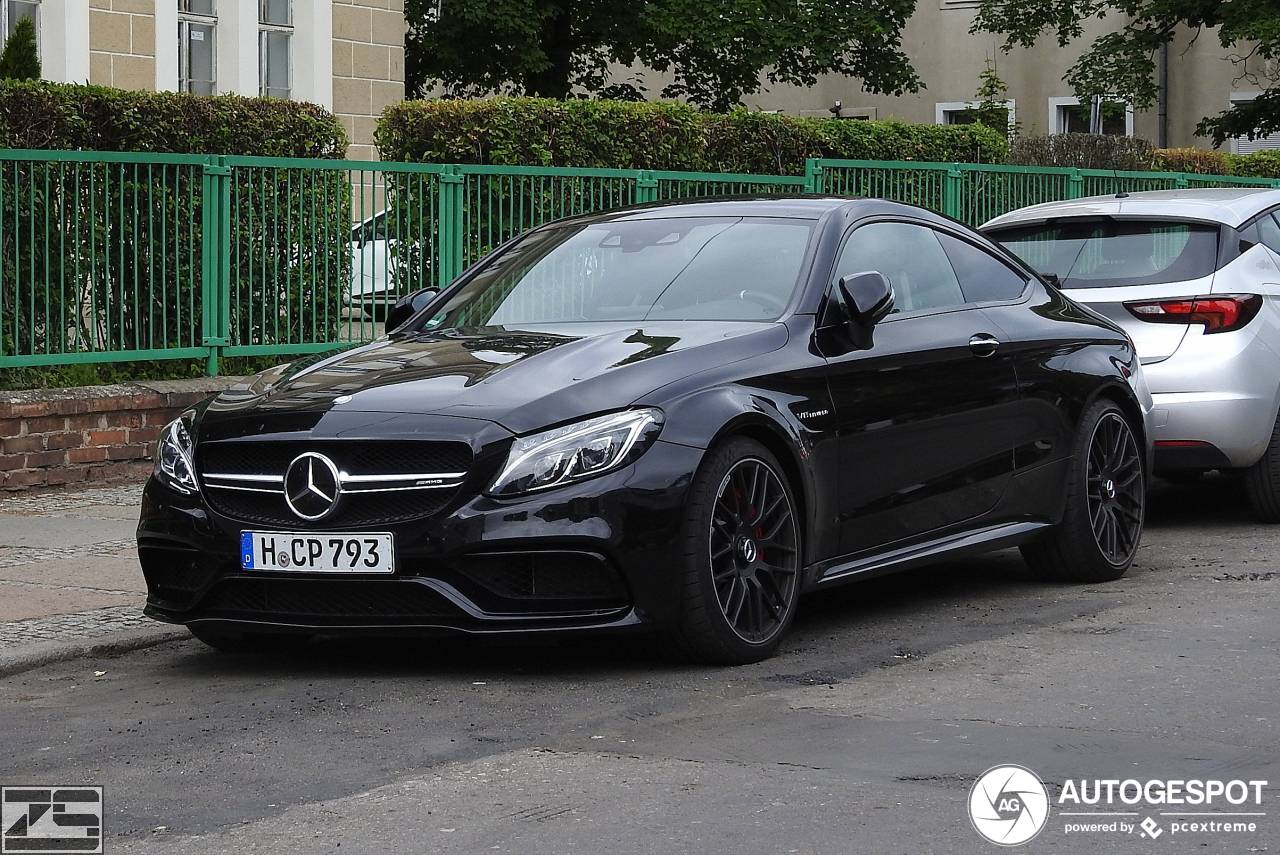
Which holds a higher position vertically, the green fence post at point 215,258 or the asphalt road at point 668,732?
the green fence post at point 215,258

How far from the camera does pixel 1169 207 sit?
10336mm

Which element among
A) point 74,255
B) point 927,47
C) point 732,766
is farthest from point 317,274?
point 927,47

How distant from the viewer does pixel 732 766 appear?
5258 mm

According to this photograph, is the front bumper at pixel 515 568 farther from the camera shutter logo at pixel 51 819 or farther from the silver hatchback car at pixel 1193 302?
the silver hatchback car at pixel 1193 302

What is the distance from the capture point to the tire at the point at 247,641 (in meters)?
7.06

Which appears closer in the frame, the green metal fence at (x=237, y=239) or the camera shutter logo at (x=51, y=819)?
the camera shutter logo at (x=51, y=819)

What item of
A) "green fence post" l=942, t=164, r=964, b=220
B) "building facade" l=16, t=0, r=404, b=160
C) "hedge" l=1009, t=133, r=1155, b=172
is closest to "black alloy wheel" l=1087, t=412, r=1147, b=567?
"green fence post" l=942, t=164, r=964, b=220

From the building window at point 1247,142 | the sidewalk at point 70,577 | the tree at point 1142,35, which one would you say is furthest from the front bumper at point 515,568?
the building window at point 1247,142

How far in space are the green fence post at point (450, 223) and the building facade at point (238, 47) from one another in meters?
6.24

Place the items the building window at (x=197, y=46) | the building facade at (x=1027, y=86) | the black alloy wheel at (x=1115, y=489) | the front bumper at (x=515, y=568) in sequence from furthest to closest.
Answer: the building facade at (x=1027, y=86), the building window at (x=197, y=46), the black alloy wheel at (x=1115, y=489), the front bumper at (x=515, y=568)

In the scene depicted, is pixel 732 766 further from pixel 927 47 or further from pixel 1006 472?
pixel 927 47

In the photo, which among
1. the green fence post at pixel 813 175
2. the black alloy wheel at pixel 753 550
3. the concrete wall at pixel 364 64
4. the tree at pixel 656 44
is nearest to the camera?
the black alloy wheel at pixel 753 550

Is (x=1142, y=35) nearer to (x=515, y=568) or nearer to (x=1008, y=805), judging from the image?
(x=515, y=568)

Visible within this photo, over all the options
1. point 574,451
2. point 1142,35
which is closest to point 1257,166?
point 1142,35
